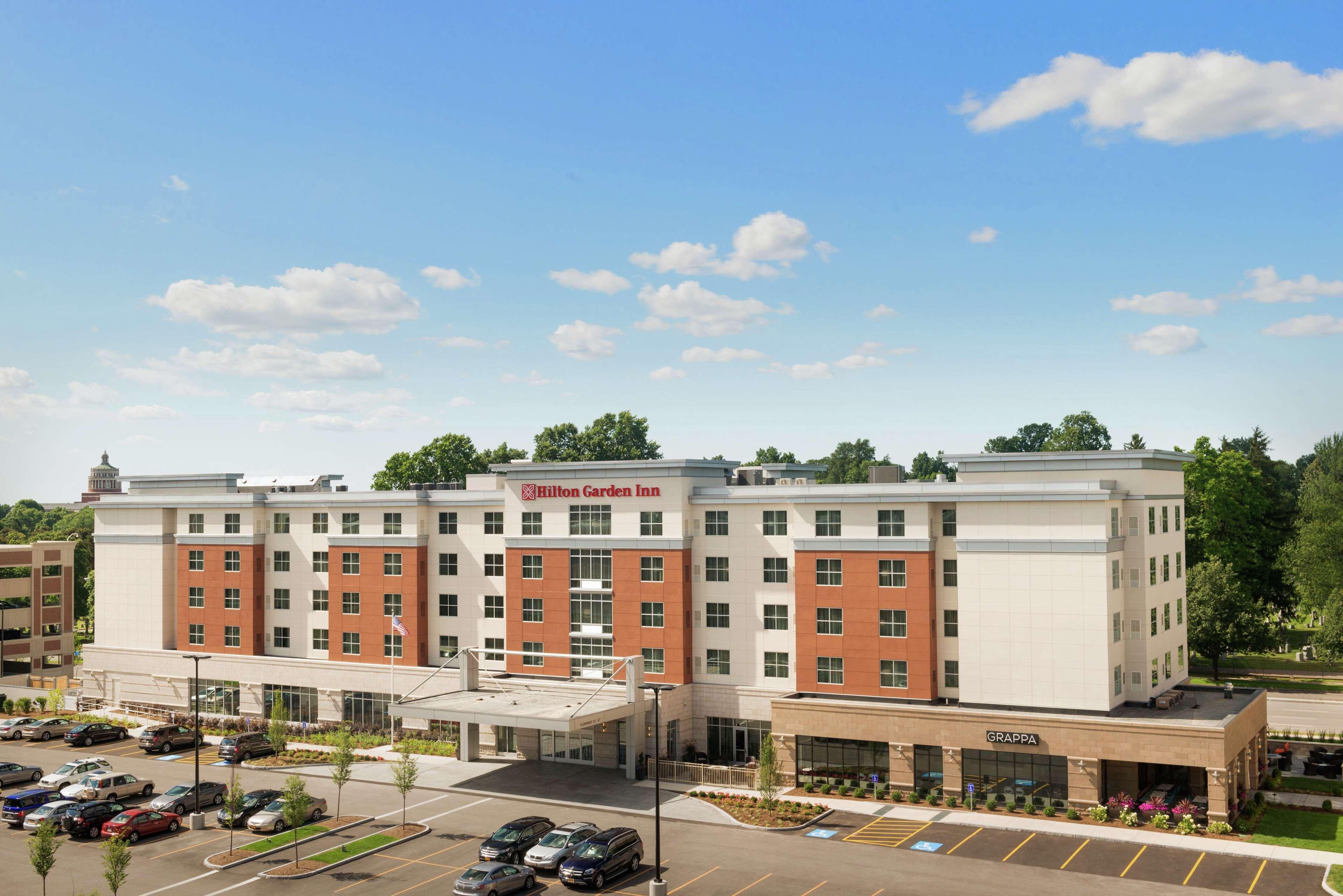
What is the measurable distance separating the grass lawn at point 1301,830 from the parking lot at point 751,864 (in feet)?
11.3

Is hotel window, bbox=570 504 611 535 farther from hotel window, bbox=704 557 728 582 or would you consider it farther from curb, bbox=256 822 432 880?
curb, bbox=256 822 432 880

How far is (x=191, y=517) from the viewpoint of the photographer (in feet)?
262

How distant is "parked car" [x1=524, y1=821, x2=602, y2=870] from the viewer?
142 ft

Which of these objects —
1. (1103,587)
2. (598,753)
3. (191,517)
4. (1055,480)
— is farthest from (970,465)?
(191,517)

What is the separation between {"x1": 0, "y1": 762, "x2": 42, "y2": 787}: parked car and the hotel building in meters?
16.4

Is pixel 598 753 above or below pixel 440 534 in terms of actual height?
below

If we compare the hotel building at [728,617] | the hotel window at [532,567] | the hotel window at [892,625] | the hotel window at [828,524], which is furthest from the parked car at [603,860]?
the hotel window at [532,567]

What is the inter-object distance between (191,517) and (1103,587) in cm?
6505

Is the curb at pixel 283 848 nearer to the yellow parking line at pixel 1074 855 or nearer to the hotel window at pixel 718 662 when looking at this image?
the hotel window at pixel 718 662

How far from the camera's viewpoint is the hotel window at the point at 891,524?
5734 cm

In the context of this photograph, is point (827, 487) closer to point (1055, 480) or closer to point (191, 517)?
point (1055, 480)

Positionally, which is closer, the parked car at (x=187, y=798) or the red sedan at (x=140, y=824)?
the red sedan at (x=140, y=824)

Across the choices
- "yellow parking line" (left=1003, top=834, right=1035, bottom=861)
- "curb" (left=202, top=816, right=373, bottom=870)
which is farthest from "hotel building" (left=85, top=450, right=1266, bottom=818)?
"curb" (left=202, top=816, right=373, bottom=870)

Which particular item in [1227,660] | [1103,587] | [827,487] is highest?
[827,487]
